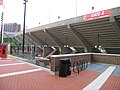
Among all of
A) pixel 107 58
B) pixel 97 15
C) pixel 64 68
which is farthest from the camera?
pixel 97 15

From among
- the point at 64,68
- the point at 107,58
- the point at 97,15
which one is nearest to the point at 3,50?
the point at 107,58

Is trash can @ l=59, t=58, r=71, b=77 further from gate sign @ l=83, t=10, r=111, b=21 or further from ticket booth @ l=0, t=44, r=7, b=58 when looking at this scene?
gate sign @ l=83, t=10, r=111, b=21

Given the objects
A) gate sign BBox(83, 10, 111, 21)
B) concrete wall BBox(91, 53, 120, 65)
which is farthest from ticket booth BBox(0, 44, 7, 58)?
gate sign BBox(83, 10, 111, 21)

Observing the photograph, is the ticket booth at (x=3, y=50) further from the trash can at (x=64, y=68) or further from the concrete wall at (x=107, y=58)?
the trash can at (x=64, y=68)

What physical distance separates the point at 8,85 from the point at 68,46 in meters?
30.1

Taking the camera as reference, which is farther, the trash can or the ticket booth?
the ticket booth

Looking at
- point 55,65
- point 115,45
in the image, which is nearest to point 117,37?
point 115,45

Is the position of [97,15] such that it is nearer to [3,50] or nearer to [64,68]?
[3,50]

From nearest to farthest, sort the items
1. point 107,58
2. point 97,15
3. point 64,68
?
point 64,68
point 107,58
point 97,15

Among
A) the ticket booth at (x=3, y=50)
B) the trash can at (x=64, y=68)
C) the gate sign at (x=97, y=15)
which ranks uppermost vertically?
the gate sign at (x=97, y=15)

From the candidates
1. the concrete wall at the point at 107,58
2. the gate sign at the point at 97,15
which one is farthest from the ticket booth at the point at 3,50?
the gate sign at the point at 97,15

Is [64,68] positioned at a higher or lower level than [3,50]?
lower

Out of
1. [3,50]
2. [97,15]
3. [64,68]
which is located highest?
[97,15]

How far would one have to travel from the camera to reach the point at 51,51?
4525 cm
